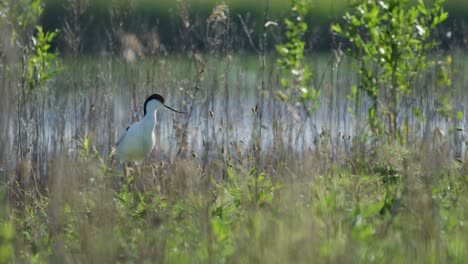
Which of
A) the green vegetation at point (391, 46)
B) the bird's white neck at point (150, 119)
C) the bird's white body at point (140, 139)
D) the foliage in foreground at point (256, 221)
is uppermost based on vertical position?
the green vegetation at point (391, 46)

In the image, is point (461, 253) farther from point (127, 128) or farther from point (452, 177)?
point (127, 128)

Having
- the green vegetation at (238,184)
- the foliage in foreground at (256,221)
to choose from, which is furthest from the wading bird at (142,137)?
the foliage in foreground at (256,221)

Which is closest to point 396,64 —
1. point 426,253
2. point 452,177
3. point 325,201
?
point 452,177

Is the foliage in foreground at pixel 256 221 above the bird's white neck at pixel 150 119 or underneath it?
underneath

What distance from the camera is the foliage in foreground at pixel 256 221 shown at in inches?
112

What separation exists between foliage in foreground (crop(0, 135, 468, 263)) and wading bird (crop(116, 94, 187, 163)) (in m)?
1.66

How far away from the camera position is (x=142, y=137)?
626 cm

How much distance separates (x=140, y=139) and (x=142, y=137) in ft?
0.07

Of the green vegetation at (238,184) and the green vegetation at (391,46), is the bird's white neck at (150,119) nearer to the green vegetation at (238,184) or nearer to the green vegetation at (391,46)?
the green vegetation at (238,184)

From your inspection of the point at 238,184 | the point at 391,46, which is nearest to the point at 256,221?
the point at 238,184

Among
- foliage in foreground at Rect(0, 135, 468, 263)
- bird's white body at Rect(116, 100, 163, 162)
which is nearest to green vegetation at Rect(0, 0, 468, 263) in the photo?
foliage in foreground at Rect(0, 135, 468, 263)

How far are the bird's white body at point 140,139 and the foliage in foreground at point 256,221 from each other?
1.66m

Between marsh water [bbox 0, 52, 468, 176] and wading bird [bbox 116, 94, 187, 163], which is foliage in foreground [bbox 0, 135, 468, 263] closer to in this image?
marsh water [bbox 0, 52, 468, 176]

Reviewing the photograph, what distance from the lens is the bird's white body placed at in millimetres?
6320
